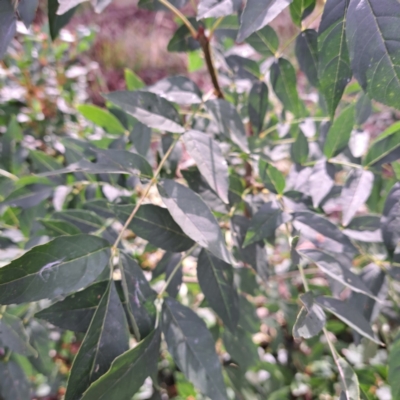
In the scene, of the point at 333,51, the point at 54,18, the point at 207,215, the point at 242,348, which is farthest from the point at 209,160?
the point at 242,348

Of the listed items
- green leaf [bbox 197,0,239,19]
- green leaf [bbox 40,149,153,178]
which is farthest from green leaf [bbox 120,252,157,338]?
green leaf [bbox 197,0,239,19]

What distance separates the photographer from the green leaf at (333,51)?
0.37 metres

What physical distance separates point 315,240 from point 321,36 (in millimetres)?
269

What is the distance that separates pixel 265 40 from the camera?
2.03 ft

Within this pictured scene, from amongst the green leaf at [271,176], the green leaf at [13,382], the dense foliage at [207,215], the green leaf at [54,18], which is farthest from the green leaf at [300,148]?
the green leaf at [13,382]

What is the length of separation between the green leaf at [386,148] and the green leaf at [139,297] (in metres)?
0.40

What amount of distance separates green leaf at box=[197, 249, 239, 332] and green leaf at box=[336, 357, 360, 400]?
0.15 metres

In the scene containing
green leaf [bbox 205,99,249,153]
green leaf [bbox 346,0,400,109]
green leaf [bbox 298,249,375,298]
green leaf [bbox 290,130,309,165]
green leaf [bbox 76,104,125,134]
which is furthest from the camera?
green leaf [bbox 76,104,125,134]

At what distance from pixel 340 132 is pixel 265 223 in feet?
0.68

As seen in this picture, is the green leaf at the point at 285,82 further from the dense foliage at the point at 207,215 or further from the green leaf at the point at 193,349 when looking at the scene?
the green leaf at the point at 193,349

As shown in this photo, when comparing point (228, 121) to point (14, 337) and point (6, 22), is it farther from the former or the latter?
point (14, 337)

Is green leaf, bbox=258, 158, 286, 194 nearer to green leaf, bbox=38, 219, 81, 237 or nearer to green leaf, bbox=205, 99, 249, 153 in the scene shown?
green leaf, bbox=205, 99, 249, 153

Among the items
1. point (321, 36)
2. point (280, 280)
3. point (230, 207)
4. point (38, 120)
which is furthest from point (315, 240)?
point (38, 120)

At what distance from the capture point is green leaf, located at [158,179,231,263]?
0.40 m
